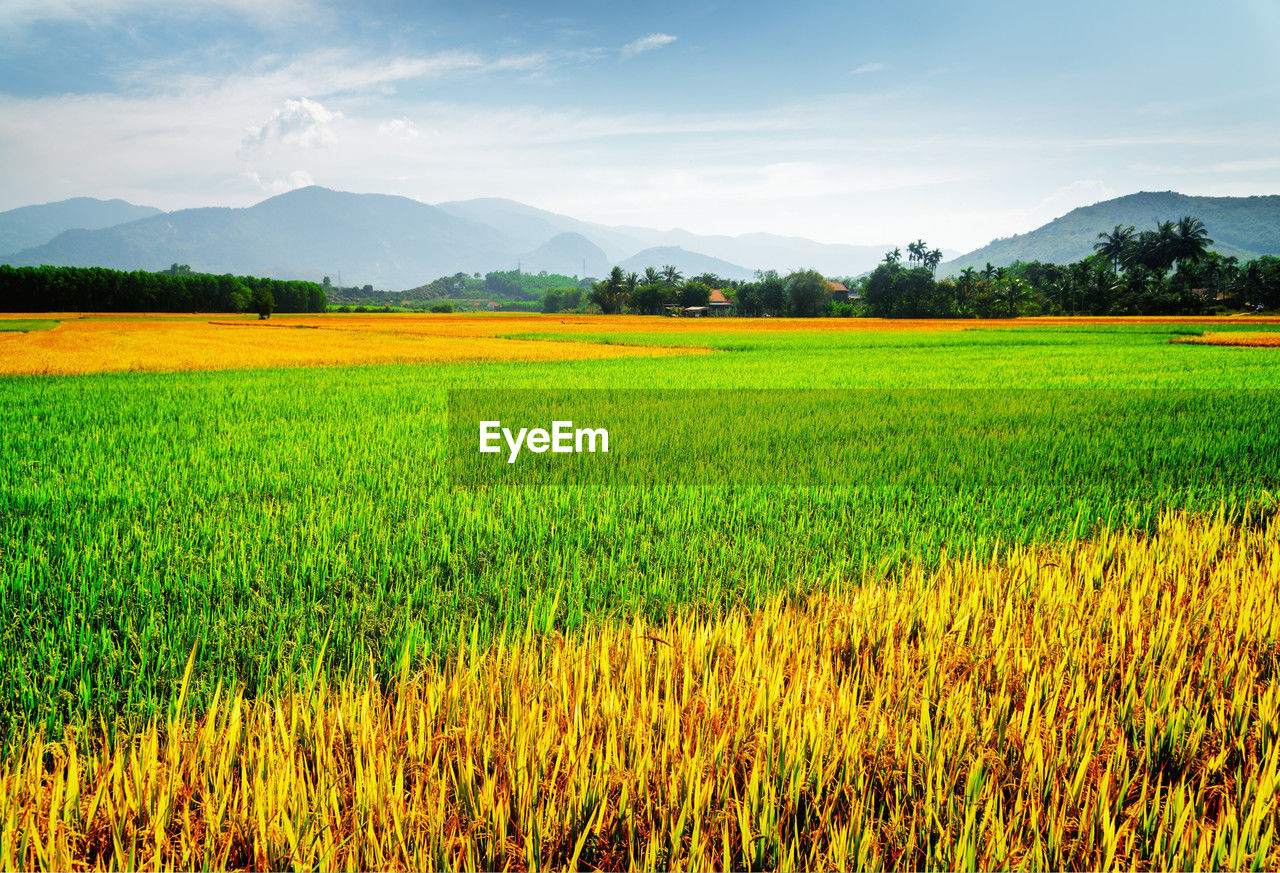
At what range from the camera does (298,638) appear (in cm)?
264

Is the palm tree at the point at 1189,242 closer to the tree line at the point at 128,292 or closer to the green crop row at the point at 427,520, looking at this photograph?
the green crop row at the point at 427,520

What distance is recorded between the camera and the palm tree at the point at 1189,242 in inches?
3268

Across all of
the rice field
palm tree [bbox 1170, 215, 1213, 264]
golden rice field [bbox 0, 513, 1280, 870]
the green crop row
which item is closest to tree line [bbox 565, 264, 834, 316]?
palm tree [bbox 1170, 215, 1213, 264]

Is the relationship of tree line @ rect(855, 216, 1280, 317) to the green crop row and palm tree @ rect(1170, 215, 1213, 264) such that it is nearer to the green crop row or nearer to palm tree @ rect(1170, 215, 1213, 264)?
palm tree @ rect(1170, 215, 1213, 264)

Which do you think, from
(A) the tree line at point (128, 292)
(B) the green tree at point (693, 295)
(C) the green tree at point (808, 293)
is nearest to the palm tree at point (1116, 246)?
(C) the green tree at point (808, 293)

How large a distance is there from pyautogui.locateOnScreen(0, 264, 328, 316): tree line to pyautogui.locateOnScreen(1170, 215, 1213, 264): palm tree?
114151mm

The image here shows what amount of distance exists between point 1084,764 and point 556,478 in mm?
4664

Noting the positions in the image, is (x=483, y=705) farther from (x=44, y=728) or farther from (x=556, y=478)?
(x=556, y=478)

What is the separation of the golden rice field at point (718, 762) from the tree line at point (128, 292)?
80956 millimetres

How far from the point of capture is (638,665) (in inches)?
95.8

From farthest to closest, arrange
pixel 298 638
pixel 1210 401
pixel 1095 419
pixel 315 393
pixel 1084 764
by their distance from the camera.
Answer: pixel 315 393 → pixel 1210 401 → pixel 1095 419 → pixel 298 638 → pixel 1084 764

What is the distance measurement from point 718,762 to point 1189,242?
11129cm

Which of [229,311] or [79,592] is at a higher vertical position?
[229,311]

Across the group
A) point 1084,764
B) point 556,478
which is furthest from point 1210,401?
point 1084,764
